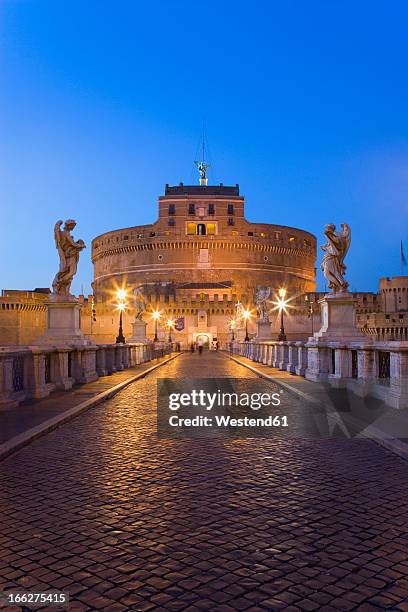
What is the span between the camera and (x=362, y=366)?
35.5 feet

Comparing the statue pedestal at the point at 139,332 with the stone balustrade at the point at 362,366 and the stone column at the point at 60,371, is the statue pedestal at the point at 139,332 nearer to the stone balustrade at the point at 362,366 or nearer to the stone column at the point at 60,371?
the stone balustrade at the point at 362,366

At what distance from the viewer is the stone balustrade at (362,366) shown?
869cm

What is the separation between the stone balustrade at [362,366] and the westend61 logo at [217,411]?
4.99 feet

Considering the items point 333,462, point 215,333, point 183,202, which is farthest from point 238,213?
point 333,462

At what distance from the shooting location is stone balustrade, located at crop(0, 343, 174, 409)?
30.2ft

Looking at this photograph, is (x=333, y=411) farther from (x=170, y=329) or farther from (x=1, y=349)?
(x=170, y=329)

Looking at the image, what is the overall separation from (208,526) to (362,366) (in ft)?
25.0

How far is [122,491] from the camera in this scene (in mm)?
4707

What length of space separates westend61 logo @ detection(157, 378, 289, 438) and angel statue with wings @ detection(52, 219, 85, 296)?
12.2ft

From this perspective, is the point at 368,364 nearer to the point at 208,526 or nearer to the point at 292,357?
the point at 208,526

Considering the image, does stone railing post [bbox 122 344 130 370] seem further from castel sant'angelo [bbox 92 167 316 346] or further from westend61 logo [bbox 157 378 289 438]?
castel sant'angelo [bbox 92 167 316 346]

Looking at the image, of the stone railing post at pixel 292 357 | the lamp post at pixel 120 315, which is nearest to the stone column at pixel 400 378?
the stone railing post at pixel 292 357

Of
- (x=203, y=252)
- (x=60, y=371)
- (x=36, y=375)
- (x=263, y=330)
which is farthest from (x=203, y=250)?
(x=36, y=375)

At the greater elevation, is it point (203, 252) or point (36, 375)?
point (203, 252)
